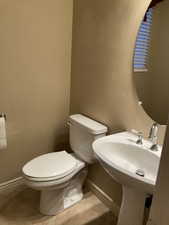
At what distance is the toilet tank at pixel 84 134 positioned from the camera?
5.19 ft

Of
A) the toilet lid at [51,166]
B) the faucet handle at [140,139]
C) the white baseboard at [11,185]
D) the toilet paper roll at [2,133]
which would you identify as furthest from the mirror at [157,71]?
the white baseboard at [11,185]

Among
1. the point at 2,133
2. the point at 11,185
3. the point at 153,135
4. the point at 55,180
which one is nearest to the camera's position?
the point at 153,135

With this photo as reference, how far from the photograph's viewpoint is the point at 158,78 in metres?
1.25

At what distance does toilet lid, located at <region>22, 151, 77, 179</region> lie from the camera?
58.4 inches

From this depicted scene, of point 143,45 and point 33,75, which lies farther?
point 33,75

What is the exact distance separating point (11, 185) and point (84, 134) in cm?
95

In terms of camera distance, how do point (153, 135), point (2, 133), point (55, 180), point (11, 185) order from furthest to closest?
point (11, 185) < point (2, 133) < point (55, 180) < point (153, 135)

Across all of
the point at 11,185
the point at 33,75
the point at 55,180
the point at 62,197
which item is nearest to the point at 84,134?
the point at 55,180

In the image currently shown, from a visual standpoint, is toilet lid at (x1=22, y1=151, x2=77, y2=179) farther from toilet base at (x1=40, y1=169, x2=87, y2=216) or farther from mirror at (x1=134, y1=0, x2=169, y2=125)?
mirror at (x1=134, y1=0, x2=169, y2=125)

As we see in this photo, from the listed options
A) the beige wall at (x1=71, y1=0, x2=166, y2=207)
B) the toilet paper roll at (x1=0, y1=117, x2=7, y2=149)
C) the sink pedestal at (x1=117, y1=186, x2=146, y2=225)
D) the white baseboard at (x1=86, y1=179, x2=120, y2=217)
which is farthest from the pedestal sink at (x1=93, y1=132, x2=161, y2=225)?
the toilet paper roll at (x1=0, y1=117, x2=7, y2=149)

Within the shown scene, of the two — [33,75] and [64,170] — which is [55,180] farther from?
[33,75]

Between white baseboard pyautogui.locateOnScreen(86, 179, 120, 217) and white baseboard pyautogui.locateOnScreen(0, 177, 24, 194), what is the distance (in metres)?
0.71

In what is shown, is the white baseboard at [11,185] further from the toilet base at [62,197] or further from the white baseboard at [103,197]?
the white baseboard at [103,197]

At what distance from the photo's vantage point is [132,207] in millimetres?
1298
